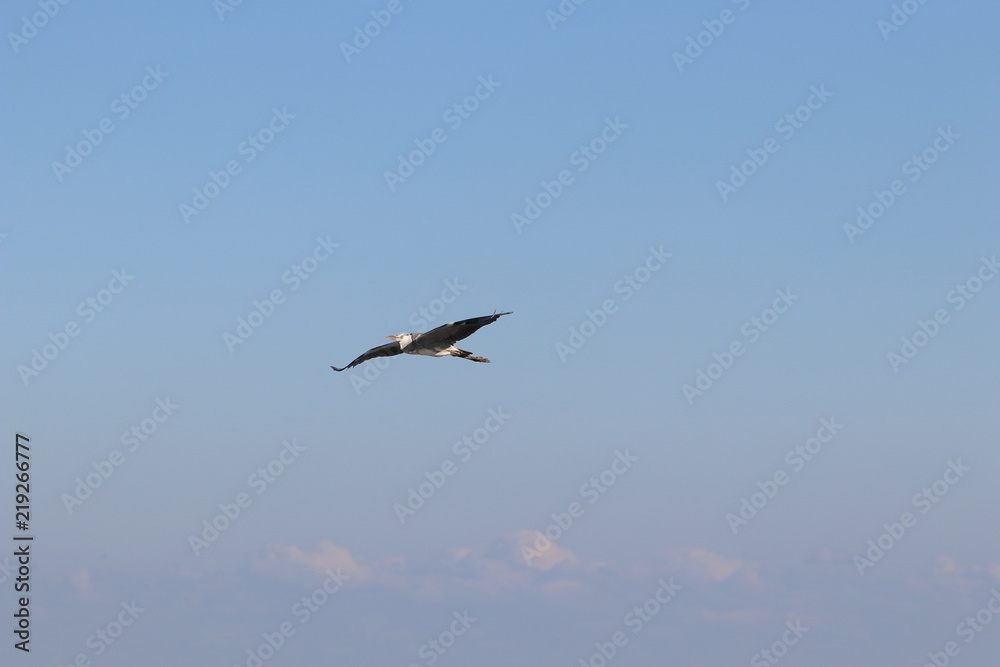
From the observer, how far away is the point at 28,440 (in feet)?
295

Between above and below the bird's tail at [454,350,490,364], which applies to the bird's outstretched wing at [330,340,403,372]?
below

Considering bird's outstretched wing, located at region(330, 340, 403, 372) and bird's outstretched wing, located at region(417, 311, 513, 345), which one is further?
bird's outstretched wing, located at region(330, 340, 403, 372)

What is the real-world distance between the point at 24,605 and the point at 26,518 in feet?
17.9

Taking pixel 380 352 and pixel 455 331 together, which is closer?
pixel 455 331

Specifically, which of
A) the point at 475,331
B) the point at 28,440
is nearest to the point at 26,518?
the point at 28,440

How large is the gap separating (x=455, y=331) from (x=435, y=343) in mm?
2482

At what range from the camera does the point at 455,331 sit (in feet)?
225

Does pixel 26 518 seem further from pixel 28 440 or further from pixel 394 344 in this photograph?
pixel 394 344

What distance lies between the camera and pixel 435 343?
7088cm

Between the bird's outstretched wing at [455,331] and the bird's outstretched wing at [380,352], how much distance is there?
2.45m

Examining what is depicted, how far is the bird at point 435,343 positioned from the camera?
67812mm

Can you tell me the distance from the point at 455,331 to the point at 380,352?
7.43m

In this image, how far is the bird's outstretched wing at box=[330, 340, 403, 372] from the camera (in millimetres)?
73438

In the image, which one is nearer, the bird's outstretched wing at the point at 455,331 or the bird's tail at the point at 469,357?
the bird's outstretched wing at the point at 455,331
